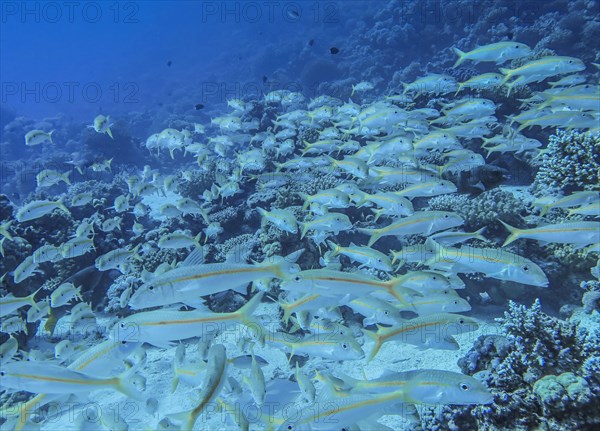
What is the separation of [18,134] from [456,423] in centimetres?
3884

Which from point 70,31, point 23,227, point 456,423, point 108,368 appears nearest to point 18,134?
point 23,227

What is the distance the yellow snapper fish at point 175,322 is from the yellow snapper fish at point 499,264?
2141 mm

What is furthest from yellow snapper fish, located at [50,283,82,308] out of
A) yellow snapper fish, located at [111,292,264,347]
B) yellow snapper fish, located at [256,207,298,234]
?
yellow snapper fish, located at [111,292,264,347]

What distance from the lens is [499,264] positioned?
351 centimetres

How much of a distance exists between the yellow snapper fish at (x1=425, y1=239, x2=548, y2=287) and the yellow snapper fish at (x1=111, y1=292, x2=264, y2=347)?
2141mm

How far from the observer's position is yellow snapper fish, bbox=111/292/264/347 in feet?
9.68

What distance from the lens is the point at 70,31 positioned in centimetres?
13588

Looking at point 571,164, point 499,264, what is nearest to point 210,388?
point 499,264

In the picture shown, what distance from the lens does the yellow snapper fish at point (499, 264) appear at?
136 inches

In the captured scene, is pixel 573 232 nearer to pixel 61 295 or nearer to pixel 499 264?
pixel 499 264

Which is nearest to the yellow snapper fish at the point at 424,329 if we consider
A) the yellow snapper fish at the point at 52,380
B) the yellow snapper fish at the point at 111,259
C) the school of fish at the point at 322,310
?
the school of fish at the point at 322,310

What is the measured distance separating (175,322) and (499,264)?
303 cm

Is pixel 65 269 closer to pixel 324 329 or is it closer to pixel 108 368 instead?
pixel 108 368

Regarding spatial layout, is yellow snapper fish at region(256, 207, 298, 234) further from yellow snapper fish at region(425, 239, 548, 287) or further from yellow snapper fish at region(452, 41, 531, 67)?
yellow snapper fish at region(452, 41, 531, 67)
